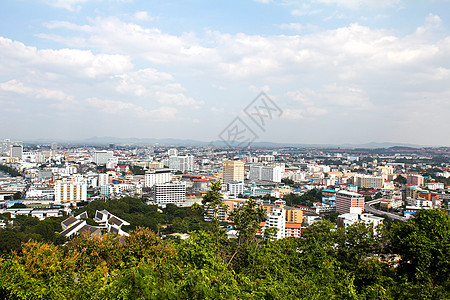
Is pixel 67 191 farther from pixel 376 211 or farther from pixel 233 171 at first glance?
pixel 376 211

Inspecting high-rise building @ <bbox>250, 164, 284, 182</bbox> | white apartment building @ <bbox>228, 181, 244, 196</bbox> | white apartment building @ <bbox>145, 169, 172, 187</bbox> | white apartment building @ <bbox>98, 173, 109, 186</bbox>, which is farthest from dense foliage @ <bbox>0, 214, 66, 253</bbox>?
high-rise building @ <bbox>250, 164, 284, 182</bbox>

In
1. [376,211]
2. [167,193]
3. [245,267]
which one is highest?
[245,267]

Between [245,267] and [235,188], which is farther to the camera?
[235,188]

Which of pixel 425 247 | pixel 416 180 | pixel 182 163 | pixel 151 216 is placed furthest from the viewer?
pixel 182 163

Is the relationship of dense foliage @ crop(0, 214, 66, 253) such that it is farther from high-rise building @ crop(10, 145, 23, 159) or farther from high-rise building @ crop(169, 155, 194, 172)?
high-rise building @ crop(10, 145, 23, 159)

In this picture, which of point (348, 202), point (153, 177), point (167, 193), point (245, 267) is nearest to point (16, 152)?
point (153, 177)

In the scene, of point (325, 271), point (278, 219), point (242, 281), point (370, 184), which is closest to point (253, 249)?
point (325, 271)

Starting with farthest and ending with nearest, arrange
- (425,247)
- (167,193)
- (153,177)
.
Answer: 1. (153,177)
2. (167,193)
3. (425,247)

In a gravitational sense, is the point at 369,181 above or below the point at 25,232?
below
